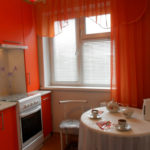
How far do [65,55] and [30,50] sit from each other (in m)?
0.66

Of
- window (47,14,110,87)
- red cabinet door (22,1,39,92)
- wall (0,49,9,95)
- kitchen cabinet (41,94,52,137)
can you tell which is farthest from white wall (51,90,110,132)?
wall (0,49,9,95)

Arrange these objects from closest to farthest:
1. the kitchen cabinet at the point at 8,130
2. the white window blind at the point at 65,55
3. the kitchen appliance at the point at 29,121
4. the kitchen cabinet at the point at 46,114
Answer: the kitchen cabinet at the point at 8,130 → the kitchen appliance at the point at 29,121 → the kitchen cabinet at the point at 46,114 → the white window blind at the point at 65,55

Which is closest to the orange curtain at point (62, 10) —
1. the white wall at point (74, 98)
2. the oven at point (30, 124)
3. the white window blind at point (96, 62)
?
the white window blind at point (96, 62)

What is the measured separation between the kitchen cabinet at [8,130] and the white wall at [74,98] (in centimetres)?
97

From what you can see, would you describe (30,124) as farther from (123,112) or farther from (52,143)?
(123,112)

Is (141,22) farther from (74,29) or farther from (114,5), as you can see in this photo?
(74,29)

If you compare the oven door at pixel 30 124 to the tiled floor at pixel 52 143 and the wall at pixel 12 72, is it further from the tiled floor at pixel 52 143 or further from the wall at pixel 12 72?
the wall at pixel 12 72

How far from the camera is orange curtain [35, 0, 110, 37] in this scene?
90.8 inches

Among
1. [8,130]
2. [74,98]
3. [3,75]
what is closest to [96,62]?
[74,98]

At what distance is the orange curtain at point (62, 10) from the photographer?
2307 mm

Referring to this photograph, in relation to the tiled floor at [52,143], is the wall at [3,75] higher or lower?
A: higher

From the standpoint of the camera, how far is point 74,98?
105 inches

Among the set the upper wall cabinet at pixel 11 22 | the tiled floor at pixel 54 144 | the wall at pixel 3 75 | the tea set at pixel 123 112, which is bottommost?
the tiled floor at pixel 54 144

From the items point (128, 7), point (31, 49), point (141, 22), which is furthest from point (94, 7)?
point (31, 49)
